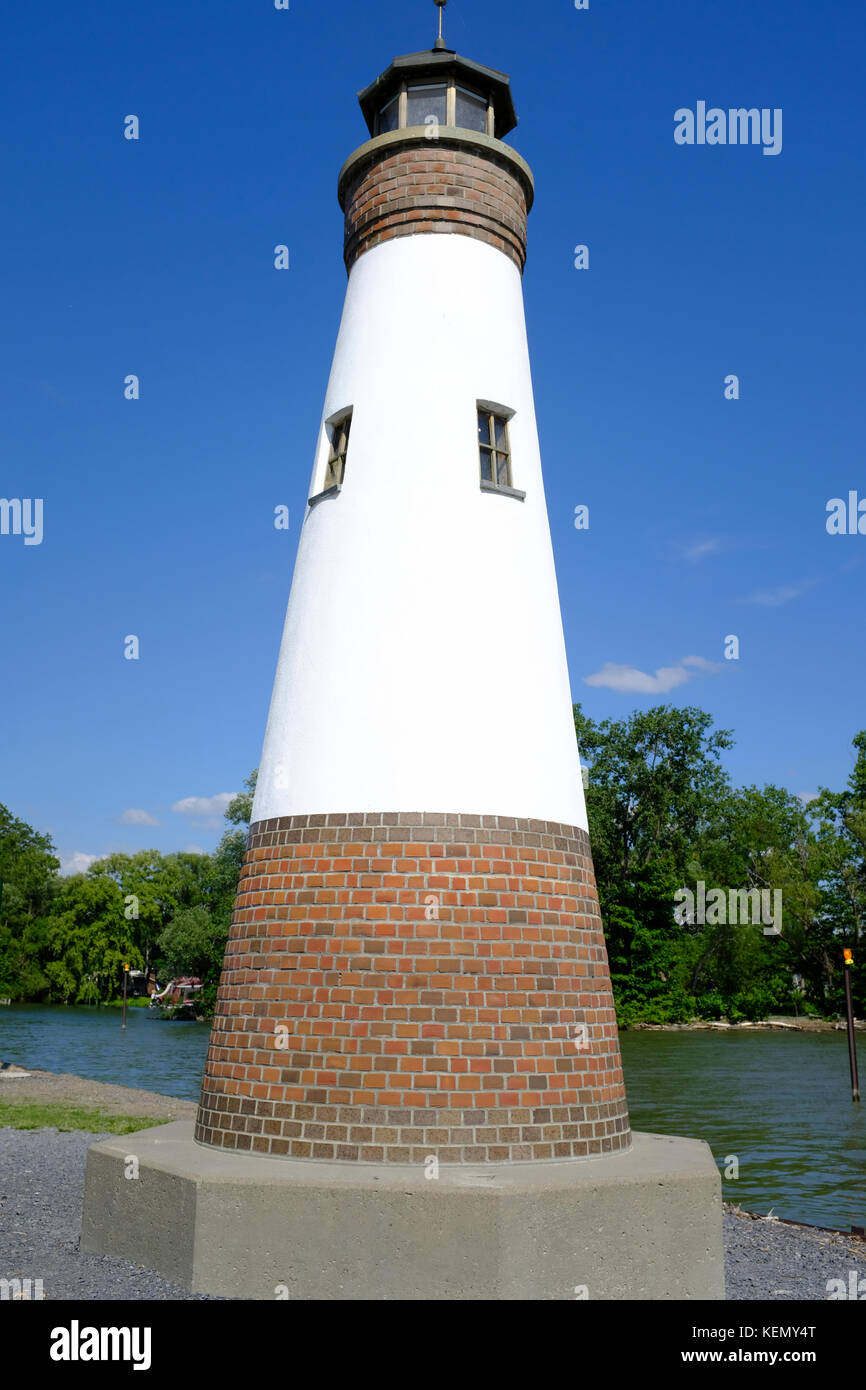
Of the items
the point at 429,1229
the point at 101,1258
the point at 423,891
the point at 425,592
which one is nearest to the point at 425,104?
the point at 425,592

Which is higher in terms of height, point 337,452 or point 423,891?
point 337,452

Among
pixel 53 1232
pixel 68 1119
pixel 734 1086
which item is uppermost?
pixel 53 1232

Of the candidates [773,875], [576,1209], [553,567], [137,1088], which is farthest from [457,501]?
[773,875]

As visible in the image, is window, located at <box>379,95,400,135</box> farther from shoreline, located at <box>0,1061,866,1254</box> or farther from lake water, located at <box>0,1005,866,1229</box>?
shoreline, located at <box>0,1061,866,1254</box>

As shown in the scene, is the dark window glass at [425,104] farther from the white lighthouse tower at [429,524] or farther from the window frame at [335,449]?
the window frame at [335,449]

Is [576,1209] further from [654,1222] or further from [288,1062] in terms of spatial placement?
[288,1062]

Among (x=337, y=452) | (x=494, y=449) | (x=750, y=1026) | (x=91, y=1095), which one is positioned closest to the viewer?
(x=494, y=449)

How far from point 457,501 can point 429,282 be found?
2.27 m

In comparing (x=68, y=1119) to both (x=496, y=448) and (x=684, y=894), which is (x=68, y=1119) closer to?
(x=496, y=448)

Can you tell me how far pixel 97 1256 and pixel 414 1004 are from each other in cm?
342

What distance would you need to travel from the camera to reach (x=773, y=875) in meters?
62.3

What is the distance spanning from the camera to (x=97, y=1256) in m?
8.73

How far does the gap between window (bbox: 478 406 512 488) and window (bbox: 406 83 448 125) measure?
3.25 meters

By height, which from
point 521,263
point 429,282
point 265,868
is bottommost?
point 265,868
